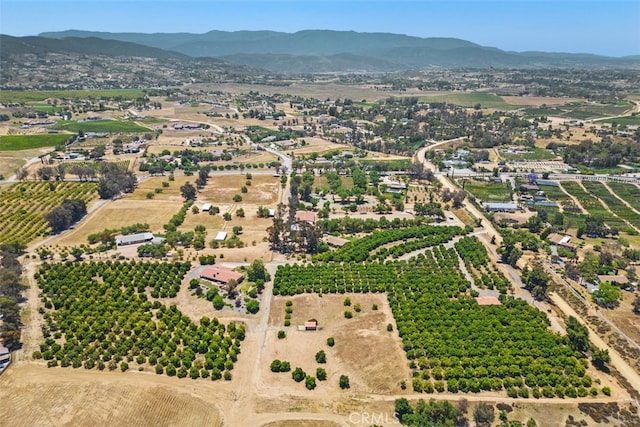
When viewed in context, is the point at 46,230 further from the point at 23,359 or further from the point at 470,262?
the point at 470,262

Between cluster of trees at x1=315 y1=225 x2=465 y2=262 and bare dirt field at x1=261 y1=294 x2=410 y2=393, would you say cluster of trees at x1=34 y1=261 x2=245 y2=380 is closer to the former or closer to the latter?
bare dirt field at x1=261 y1=294 x2=410 y2=393

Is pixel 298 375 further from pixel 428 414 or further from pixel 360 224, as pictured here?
pixel 360 224

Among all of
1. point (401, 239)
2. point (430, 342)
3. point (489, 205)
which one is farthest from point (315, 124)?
point (430, 342)

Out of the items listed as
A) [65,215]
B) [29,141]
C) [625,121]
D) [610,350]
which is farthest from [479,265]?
[625,121]

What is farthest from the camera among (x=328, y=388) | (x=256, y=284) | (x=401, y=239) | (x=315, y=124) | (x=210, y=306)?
(x=315, y=124)

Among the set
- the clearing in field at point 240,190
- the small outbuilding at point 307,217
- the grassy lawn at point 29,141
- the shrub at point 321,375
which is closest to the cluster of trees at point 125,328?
the shrub at point 321,375

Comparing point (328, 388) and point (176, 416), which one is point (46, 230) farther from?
point (328, 388)

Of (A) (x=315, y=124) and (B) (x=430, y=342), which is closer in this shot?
(B) (x=430, y=342)

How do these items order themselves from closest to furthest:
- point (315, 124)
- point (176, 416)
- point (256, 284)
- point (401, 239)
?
1. point (176, 416)
2. point (256, 284)
3. point (401, 239)
4. point (315, 124)
